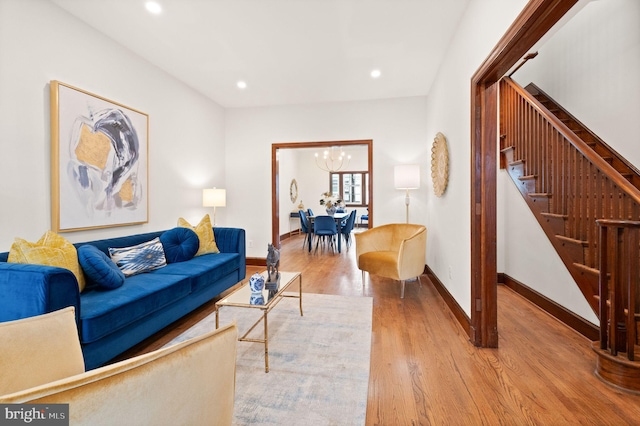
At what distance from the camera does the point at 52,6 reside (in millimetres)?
2438

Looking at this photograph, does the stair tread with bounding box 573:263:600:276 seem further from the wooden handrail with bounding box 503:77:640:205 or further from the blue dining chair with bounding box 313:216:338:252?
the blue dining chair with bounding box 313:216:338:252

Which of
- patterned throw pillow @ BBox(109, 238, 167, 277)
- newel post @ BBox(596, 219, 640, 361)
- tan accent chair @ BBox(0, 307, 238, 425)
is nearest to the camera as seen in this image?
tan accent chair @ BBox(0, 307, 238, 425)

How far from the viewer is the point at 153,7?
2.48 meters

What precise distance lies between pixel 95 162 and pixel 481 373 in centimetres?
362

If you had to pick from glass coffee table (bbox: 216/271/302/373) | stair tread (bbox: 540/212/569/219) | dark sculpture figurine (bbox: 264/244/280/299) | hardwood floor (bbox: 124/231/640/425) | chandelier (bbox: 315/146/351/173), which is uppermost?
chandelier (bbox: 315/146/351/173)

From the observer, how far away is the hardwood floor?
1.55m

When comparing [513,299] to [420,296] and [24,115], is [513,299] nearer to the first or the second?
[420,296]

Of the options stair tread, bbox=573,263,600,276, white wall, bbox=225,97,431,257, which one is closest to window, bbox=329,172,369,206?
white wall, bbox=225,97,431,257

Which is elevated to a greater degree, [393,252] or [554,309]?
[393,252]

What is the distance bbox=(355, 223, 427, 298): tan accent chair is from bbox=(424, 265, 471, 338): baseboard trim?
30 cm

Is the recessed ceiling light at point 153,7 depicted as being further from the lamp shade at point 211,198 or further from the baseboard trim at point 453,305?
the baseboard trim at point 453,305

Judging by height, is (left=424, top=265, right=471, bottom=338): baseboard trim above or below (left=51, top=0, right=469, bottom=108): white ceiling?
below

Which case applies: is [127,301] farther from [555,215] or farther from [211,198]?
[555,215]

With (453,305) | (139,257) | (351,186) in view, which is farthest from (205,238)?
(351,186)
